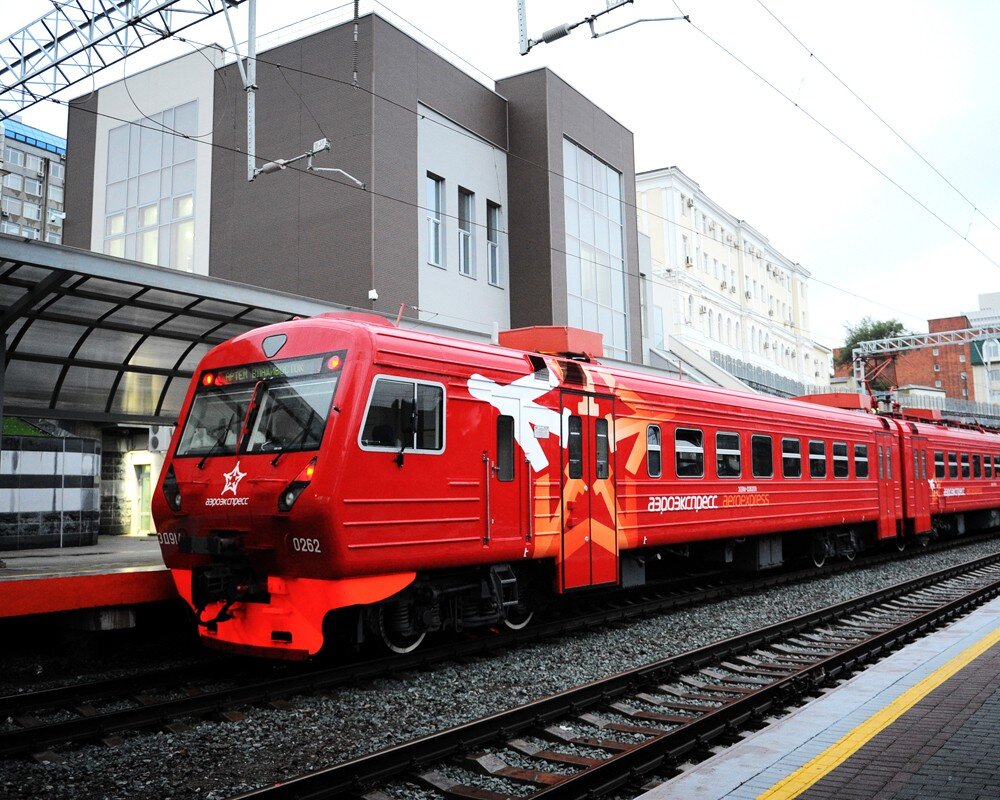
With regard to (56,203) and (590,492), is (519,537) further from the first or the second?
(56,203)

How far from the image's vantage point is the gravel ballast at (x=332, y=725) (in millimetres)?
5805

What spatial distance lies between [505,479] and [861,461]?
1146 centimetres

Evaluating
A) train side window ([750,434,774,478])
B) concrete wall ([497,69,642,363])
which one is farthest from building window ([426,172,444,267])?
train side window ([750,434,774,478])

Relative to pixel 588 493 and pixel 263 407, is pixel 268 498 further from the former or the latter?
pixel 588 493

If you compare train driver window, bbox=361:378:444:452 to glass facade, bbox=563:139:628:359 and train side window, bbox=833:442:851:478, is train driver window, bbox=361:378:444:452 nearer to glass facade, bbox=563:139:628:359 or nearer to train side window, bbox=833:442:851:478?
train side window, bbox=833:442:851:478

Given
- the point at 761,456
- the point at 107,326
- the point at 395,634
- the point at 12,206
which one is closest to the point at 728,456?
the point at 761,456

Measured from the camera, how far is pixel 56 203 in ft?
253

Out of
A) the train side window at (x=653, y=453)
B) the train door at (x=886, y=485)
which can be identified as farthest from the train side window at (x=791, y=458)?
the train door at (x=886, y=485)

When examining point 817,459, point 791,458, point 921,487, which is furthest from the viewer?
point 921,487

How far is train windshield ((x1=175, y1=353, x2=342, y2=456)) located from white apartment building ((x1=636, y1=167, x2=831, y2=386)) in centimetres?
2944

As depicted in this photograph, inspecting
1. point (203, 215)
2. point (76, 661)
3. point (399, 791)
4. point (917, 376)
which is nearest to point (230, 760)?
point (399, 791)

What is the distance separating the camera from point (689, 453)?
1317cm

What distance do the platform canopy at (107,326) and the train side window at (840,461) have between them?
965cm

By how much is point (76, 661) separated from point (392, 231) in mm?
15287
